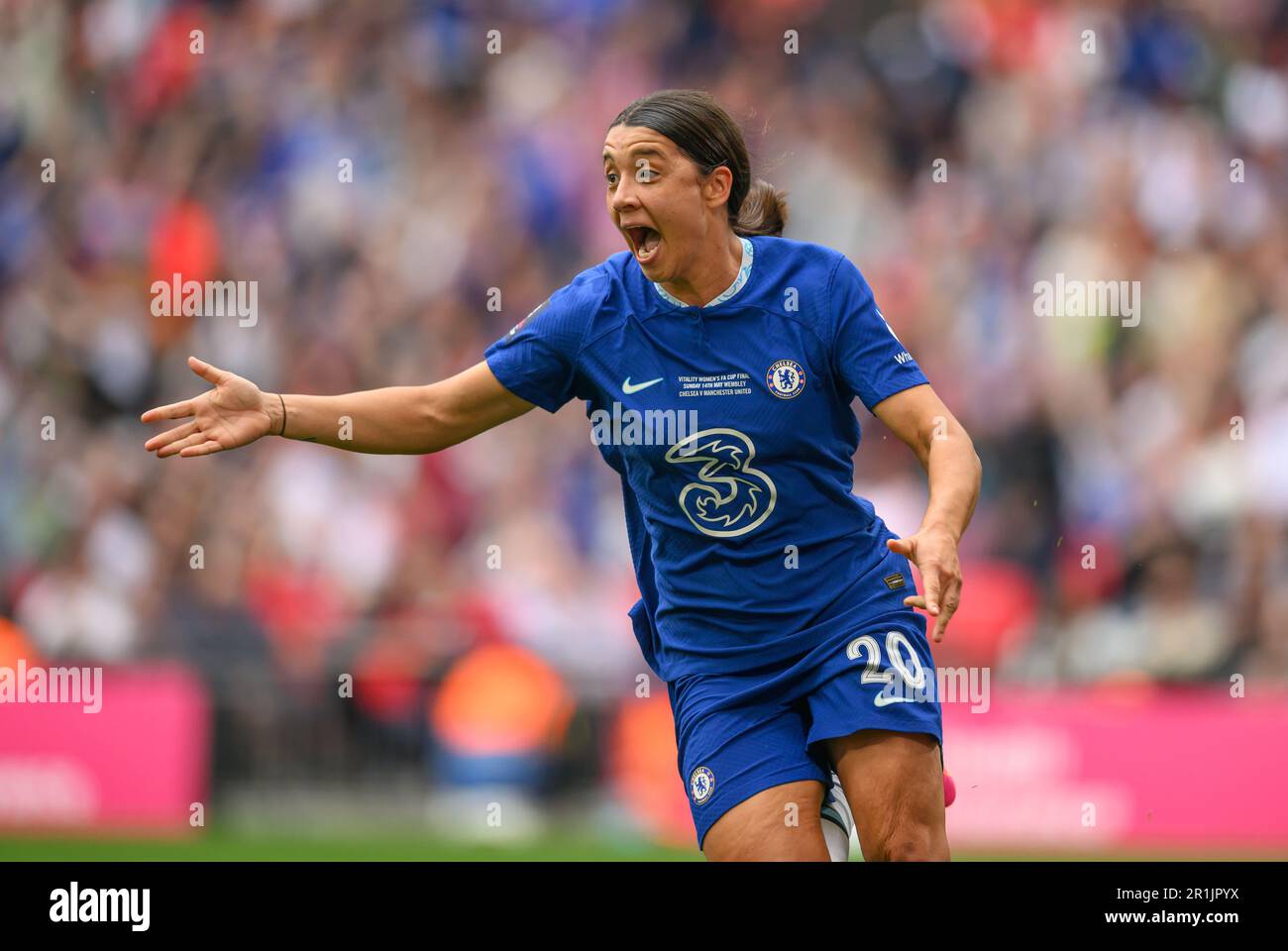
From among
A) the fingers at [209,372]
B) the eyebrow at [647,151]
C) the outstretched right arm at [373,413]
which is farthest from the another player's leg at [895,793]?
the fingers at [209,372]

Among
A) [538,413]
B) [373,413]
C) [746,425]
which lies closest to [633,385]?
[746,425]

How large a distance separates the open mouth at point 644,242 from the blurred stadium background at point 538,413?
4.89 meters

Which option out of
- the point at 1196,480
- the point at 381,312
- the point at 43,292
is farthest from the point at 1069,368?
the point at 43,292

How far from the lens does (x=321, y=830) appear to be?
1259cm

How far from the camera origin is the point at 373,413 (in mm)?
5816

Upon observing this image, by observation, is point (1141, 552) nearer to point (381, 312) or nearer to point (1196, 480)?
point (1196, 480)

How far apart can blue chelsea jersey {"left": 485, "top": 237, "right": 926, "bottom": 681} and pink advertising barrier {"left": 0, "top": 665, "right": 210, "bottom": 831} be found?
775 centimetres

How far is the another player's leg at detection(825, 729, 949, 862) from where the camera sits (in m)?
5.34

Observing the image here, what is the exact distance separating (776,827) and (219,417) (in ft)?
6.65

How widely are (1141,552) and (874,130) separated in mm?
4525

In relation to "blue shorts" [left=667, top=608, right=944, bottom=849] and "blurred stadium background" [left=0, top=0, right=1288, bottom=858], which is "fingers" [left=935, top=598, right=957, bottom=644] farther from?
"blurred stadium background" [left=0, top=0, right=1288, bottom=858]
